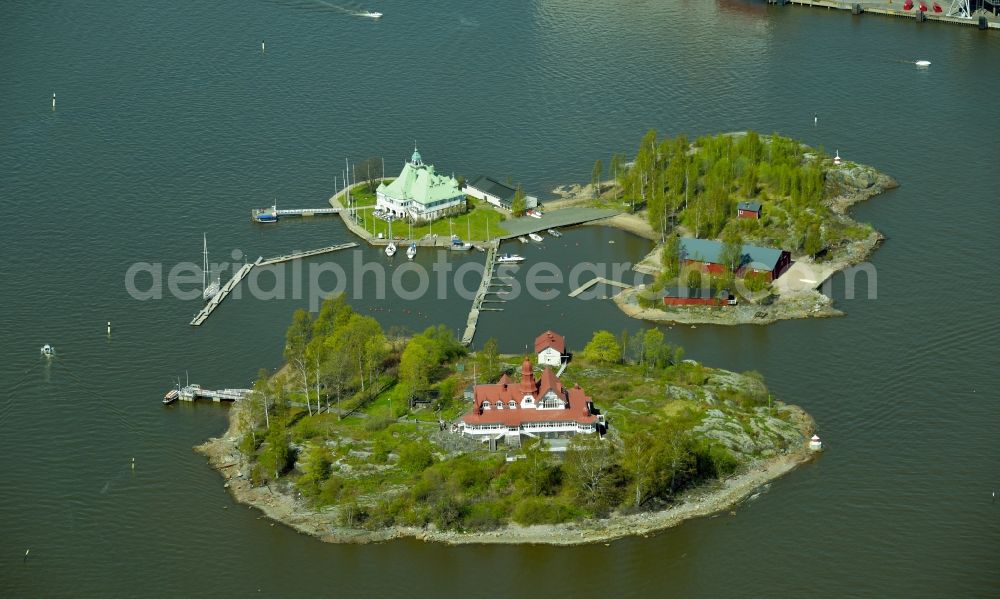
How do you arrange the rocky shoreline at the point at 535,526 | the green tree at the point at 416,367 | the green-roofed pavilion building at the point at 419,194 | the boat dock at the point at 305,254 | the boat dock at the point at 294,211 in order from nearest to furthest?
the rocky shoreline at the point at 535,526 → the green tree at the point at 416,367 → the boat dock at the point at 305,254 → the green-roofed pavilion building at the point at 419,194 → the boat dock at the point at 294,211

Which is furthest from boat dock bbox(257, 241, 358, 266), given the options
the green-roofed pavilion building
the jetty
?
the green-roofed pavilion building

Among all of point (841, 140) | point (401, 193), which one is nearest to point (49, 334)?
point (401, 193)

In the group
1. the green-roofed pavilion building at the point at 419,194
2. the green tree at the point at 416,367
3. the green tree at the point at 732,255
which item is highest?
the green-roofed pavilion building at the point at 419,194

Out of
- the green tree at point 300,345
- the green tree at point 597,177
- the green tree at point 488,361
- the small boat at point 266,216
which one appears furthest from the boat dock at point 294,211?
the green tree at point 488,361

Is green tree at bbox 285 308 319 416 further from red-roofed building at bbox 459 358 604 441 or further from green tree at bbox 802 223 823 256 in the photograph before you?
green tree at bbox 802 223 823 256

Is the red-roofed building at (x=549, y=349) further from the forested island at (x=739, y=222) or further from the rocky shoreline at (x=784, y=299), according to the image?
the forested island at (x=739, y=222)

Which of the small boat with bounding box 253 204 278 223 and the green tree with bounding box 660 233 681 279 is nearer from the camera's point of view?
the green tree with bounding box 660 233 681 279
